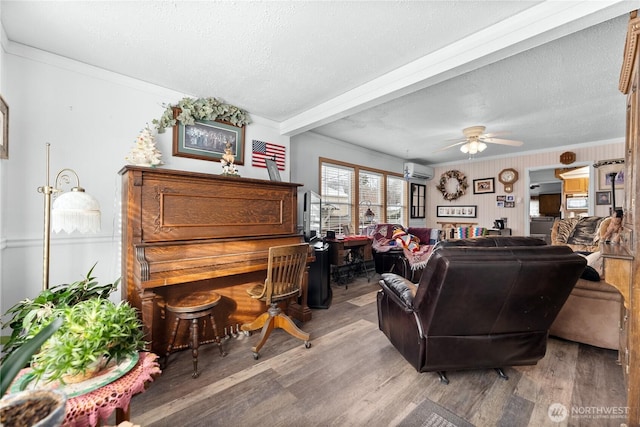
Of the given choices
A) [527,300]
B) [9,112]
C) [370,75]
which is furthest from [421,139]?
[9,112]

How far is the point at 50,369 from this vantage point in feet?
3.10

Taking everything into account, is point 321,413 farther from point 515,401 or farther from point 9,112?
point 9,112

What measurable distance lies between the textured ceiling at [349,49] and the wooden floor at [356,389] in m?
2.47

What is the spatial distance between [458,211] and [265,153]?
5669 millimetres

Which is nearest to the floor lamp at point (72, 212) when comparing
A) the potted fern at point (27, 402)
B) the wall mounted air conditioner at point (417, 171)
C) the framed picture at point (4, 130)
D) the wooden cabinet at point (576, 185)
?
the framed picture at point (4, 130)

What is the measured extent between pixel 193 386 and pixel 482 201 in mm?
7081

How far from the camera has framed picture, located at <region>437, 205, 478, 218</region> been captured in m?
6.86

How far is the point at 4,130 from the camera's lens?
1947 millimetres

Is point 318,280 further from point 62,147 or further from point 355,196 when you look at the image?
point 62,147

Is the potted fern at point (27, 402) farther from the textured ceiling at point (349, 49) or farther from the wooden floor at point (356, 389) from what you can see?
the textured ceiling at point (349, 49)

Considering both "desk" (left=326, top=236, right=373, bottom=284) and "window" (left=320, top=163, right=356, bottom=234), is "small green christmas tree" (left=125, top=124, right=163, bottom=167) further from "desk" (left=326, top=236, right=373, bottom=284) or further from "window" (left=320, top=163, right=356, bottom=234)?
"window" (left=320, top=163, right=356, bottom=234)

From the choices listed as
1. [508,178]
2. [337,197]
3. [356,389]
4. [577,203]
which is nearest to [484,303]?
[356,389]

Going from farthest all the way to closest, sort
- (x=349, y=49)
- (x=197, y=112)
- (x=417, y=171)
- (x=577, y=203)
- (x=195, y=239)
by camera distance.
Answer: (x=417, y=171), (x=577, y=203), (x=197, y=112), (x=195, y=239), (x=349, y=49)

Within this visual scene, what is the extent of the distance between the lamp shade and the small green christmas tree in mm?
833
